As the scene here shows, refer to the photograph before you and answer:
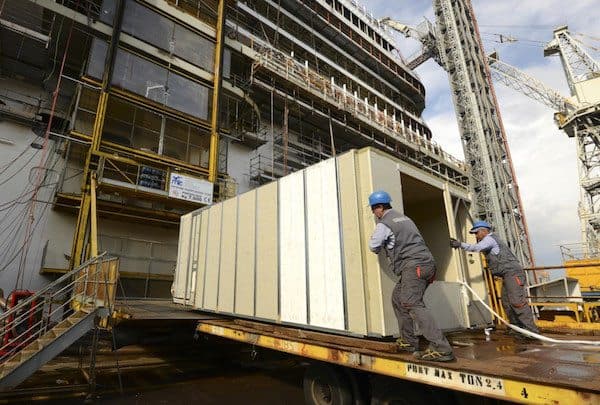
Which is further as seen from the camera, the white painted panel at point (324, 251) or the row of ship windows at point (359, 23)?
the row of ship windows at point (359, 23)

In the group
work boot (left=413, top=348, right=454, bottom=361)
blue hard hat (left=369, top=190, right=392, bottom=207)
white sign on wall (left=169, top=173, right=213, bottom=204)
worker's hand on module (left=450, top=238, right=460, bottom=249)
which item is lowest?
work boot (left=413, top=348, right=454, bottom=361)

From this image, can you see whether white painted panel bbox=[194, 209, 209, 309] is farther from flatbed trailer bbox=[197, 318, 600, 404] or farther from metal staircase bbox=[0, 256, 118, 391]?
flatbed trailer bbox=[197, 318, 600, 404]

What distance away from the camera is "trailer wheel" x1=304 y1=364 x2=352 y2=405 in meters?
4.15

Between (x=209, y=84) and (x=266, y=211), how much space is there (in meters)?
12.4

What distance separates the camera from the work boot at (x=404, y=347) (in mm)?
3748

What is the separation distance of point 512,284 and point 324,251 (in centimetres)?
284

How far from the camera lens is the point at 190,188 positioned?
45.3ft

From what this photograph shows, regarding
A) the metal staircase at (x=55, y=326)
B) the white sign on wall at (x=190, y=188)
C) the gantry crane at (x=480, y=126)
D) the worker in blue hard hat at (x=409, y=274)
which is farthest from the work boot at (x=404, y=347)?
the gantry crane at (x=480, y=126)

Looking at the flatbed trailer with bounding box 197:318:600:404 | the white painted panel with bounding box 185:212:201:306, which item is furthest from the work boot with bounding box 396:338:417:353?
the white painted panel with bounding box 185:212:201:306

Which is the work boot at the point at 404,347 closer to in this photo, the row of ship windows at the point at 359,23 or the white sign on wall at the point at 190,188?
the white sign on wall at the point at 190,188

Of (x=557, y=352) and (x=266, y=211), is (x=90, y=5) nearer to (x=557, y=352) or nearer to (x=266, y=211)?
(x=266, y=211)

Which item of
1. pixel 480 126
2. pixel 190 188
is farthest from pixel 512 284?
pixel 480 126

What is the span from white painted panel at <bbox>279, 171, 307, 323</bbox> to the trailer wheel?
2.57 feet

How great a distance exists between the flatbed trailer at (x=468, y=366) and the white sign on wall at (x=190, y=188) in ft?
29.8
